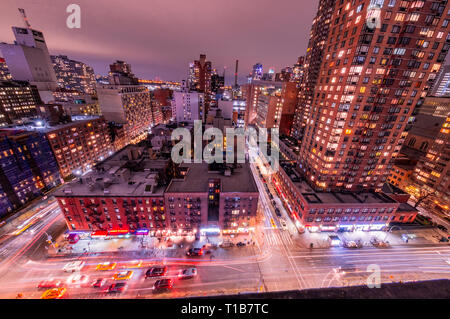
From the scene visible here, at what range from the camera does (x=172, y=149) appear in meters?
77.0

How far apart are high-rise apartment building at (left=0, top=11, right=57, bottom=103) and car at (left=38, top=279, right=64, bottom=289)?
141 meters

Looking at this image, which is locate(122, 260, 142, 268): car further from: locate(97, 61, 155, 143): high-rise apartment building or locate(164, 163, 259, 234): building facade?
locate(97, 61, 155, 143): high-rise apartment building

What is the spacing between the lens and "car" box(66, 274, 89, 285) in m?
41.7

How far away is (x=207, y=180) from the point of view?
5569 cm

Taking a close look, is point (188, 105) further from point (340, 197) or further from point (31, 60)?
point (31, 60)

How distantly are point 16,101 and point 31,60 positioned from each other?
50.9 meters

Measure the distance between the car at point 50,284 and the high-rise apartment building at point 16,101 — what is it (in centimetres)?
9340

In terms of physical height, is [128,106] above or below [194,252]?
above

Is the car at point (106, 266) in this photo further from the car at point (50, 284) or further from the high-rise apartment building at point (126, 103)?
the high-rise apartment building at point (126, 103)

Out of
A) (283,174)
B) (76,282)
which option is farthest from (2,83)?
(283,174)

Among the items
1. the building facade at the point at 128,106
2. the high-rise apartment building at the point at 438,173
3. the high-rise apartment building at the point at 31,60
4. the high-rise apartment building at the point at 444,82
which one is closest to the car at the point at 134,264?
the building facade at the point at 128,106

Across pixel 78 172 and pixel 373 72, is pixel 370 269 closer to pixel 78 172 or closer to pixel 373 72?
pixel 373 72

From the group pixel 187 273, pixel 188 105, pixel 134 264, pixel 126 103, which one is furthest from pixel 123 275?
pixel 188 105

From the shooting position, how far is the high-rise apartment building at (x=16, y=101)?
8931 centimetres
